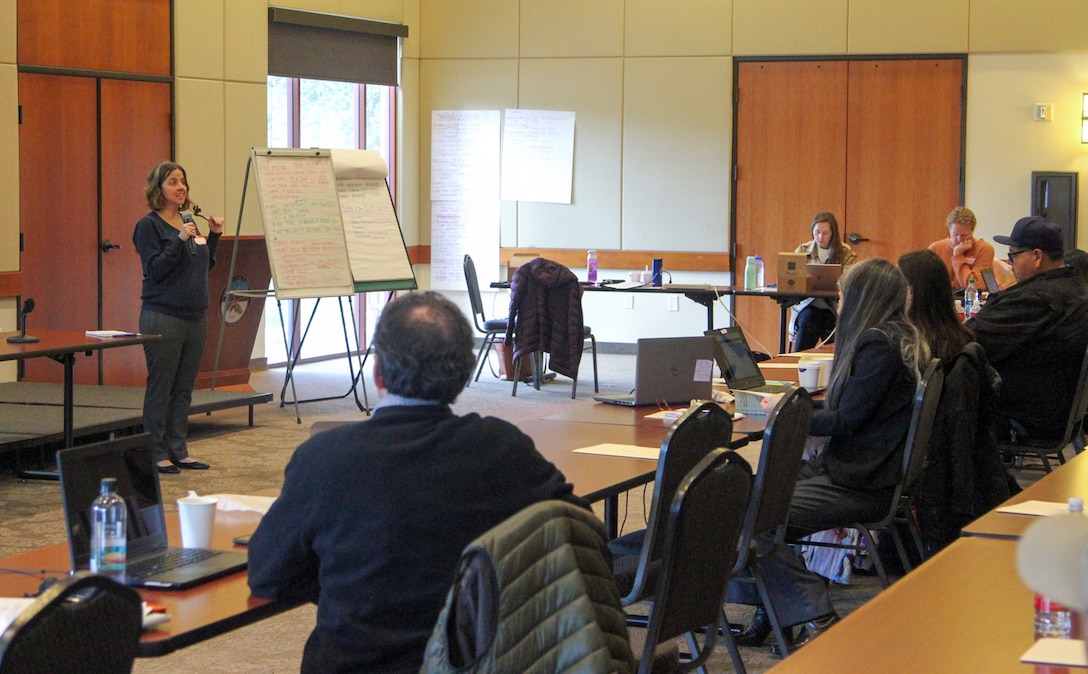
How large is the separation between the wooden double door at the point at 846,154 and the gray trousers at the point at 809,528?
6.90 meters

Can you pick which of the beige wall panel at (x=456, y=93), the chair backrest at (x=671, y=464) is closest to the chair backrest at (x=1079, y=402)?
the chair backrest at (x=671, y=464)

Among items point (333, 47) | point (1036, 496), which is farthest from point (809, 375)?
point (333, 47)

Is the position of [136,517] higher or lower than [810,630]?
higher

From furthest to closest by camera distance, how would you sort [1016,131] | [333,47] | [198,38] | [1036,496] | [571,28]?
1. [571,28]
2. [333,47]
3. [1016,131]
4. [198,38]
5. [1036,496]

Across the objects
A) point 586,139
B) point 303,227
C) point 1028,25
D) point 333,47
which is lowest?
point 303,227

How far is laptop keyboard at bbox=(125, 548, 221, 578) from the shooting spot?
A: 229 centimetres

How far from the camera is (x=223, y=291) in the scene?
8250mm

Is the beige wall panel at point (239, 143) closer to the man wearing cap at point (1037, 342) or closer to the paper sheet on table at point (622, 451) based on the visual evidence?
the man wearing cap at point (1037, 342)

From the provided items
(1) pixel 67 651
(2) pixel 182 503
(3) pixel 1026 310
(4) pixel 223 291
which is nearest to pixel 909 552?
(3) pixel 1026 310

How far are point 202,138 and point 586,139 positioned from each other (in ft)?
11.5

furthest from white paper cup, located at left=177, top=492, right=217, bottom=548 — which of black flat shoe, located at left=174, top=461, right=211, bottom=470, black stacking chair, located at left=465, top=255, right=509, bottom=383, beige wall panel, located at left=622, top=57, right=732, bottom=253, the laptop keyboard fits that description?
beige wall panel, located at left=622, top=57, right=732, bottom=253

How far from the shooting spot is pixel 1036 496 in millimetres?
2982

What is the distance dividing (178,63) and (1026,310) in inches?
237

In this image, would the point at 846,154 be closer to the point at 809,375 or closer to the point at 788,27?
the point at 788,27
